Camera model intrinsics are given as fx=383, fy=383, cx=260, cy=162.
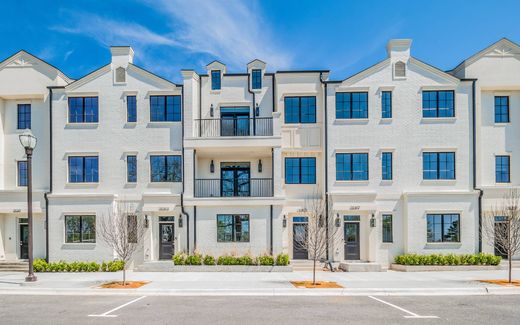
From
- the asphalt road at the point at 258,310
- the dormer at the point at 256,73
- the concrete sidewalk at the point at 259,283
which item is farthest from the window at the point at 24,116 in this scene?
the dormer at the point at 256,73

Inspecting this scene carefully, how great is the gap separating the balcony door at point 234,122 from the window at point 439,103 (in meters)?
9.56

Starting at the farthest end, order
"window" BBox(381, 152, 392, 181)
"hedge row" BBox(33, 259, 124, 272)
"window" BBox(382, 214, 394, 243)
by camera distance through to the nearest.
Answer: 1. "window" BBox(381, 152, 392, 181)
2. "window" BBox(382, 214, 394, 243)
3. "hedge row" BBox(33, 259, 124, 272)

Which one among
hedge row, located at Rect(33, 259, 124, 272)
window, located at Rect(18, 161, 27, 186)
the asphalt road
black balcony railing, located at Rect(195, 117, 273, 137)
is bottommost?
hedge row, located at Rect(33, 259, 124, 272)

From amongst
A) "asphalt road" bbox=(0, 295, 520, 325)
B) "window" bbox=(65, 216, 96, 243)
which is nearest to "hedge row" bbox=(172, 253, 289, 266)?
"window" bbox=(65, 216, 96, 243)

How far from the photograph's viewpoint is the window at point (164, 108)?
67.2 ft

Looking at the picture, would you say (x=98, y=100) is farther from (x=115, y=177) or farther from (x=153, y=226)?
(x=153, y=226)

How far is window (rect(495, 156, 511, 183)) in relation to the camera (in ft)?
66.9

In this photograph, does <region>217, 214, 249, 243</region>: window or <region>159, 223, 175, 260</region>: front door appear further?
<region>159, 223, 175, 260</region>: front door

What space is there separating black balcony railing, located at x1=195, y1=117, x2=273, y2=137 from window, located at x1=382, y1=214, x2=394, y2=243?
7.61 m

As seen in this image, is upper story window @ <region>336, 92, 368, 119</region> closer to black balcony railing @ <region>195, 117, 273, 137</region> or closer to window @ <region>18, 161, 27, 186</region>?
black balcony railing @ <region>195, 117, 273, 137</region>

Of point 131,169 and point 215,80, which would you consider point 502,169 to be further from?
point 131,169

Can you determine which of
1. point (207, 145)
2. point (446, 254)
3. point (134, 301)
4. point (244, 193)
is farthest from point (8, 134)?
point (446, 254)

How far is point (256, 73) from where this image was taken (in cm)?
2103

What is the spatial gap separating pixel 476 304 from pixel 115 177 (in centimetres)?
1699
